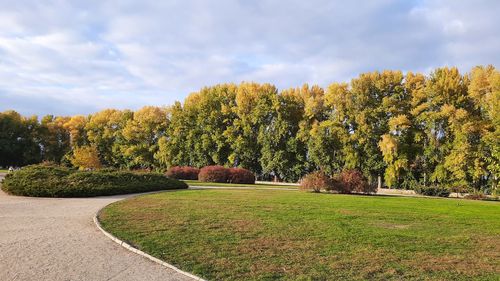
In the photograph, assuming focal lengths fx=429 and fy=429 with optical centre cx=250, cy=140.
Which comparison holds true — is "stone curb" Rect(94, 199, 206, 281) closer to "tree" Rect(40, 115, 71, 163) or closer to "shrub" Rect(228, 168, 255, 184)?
"shrub" Rect(228, 168, 255, 184)

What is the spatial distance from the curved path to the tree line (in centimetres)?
2637

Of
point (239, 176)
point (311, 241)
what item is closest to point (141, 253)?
point (311, 241)

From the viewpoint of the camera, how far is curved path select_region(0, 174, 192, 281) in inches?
231

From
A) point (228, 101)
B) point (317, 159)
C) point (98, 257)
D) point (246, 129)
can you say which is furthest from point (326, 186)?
point (228, 101)

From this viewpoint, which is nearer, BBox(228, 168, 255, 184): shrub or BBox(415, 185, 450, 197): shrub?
BBox(415, 185, 450, 197): shrub

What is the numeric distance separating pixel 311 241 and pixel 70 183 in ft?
40.7

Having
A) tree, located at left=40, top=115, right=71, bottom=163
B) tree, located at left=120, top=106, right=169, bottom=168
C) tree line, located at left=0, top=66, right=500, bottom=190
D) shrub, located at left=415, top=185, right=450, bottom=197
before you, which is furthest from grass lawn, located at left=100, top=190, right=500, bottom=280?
tree, located at left=40, top=115, right=71, bottom=163

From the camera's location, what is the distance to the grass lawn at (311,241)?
606 centimetres

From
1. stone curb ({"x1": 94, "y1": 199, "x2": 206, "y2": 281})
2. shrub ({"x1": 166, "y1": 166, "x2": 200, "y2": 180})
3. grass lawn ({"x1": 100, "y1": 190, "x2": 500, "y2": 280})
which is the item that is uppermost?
shrub ({"x1": 166, "y1": 166, "x2": 200, "y2": 180})

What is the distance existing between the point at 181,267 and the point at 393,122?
1124 inches

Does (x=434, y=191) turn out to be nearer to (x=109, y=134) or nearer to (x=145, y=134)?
(x=145, y=134)

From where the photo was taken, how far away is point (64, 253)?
23.2 feet

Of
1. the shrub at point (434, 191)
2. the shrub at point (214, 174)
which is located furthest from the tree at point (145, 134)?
the shrub at point (434, 191)

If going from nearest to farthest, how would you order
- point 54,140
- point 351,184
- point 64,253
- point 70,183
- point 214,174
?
point 64,253 < point 70,183 < point 351,184 < point 214,174 < point 54,140
